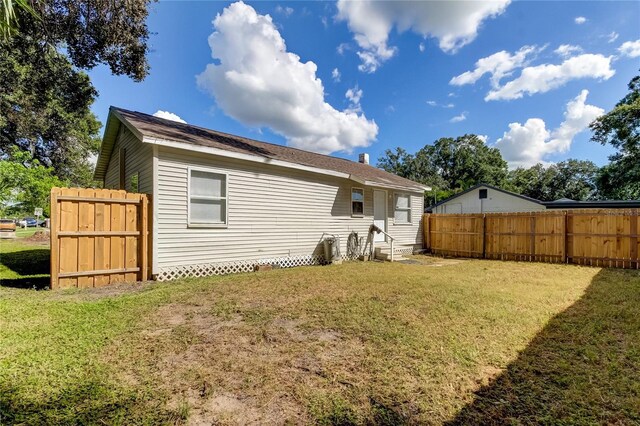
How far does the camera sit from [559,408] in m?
2.15

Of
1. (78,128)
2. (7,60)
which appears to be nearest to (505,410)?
(7,60)

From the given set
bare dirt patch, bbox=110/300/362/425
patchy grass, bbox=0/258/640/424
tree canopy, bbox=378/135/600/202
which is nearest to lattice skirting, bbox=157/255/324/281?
Result: patchy grass, bbox=0/258/640/424

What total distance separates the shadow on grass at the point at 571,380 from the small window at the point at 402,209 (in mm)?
8676

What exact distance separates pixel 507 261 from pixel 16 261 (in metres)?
16.4

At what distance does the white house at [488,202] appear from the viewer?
2023cm

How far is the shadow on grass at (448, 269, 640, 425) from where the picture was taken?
2084mm

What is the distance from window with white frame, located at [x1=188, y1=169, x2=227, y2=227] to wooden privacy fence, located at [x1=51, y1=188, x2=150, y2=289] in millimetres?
1030

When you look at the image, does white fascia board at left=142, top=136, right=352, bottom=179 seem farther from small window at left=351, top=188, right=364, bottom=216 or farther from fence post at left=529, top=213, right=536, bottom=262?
fence post at left=529, top=213, right=536, bottom=262

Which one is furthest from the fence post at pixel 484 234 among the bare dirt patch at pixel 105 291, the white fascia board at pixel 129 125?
the white fascia board at pixel 129 125

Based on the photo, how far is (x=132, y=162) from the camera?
800 centimetres

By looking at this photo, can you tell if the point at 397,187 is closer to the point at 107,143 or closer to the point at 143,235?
the point at 143,235

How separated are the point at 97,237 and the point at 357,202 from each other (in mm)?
Result: 8111

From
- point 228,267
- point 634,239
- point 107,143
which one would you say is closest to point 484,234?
point 634,239

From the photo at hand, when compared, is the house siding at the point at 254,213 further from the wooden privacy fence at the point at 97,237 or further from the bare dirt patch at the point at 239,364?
the bare dirt patch at the point at 239,364
